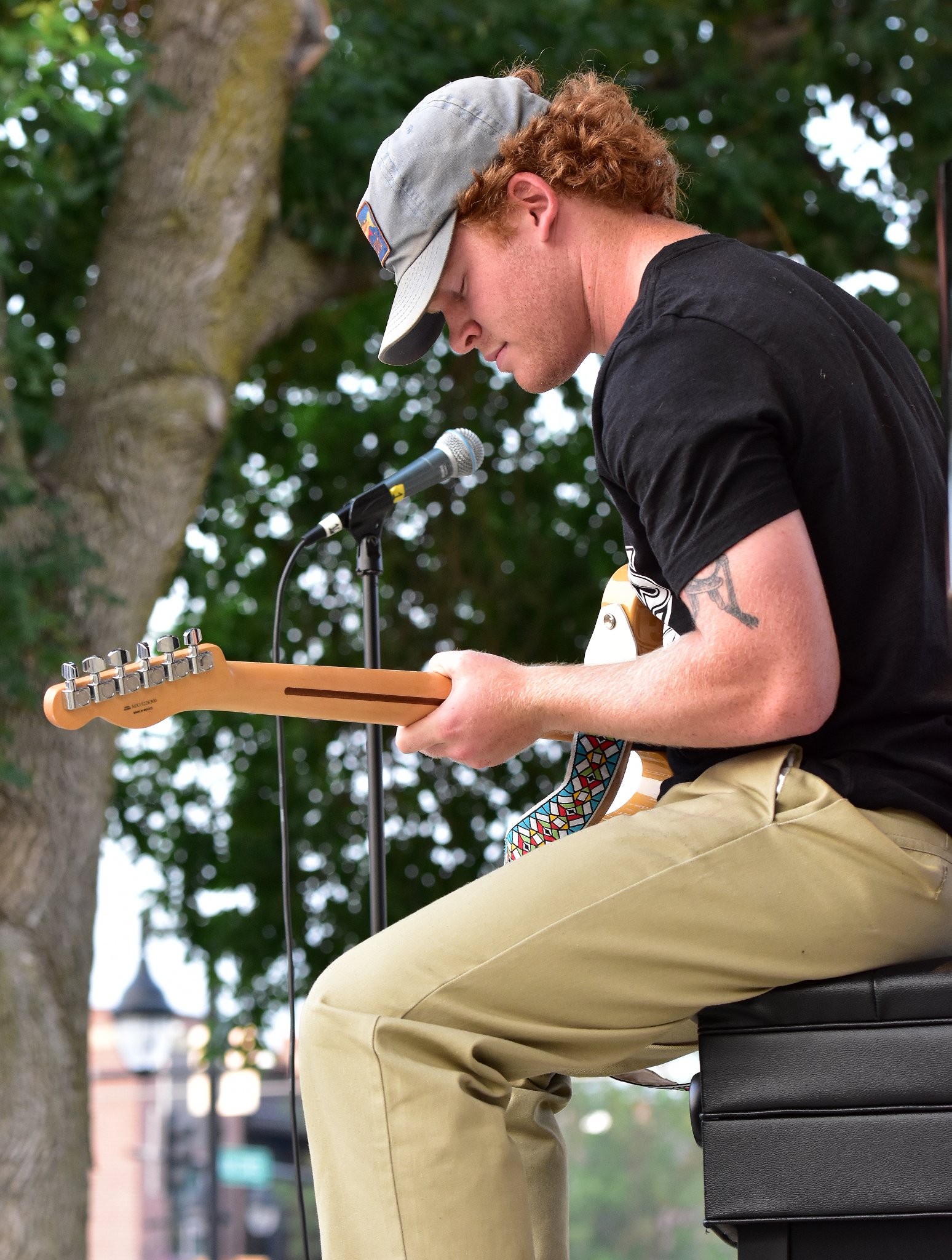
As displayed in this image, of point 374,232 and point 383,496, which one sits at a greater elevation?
point 374,232

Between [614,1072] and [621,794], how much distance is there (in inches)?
16.9

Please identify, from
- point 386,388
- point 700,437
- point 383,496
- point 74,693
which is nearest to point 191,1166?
point 386,388

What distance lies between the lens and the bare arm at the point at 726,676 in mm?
1495

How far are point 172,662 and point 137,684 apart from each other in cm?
5

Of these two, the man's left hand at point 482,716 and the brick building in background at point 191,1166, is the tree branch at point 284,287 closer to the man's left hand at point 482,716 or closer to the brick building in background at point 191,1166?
the brick building in background at point 191,1166

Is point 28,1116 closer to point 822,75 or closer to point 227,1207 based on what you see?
point 822,75

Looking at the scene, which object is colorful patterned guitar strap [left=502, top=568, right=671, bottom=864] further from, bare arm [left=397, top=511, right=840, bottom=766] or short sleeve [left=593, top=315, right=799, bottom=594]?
short sleeve [left=593, top=315, right=799, bottom=594]

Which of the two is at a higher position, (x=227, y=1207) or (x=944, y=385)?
(x=944, y=385)

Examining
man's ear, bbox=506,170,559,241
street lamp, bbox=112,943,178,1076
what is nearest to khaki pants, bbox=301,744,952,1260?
man's ear, bbox=506,170,559,241

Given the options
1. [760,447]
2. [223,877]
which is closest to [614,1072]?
[760,447]

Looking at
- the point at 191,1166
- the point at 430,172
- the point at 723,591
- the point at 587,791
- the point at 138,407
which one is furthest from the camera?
the point at 191,1166

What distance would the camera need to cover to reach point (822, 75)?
603cm

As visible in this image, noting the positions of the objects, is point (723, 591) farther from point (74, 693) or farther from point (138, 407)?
point (138, 407)

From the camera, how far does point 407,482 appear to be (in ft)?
8.51
